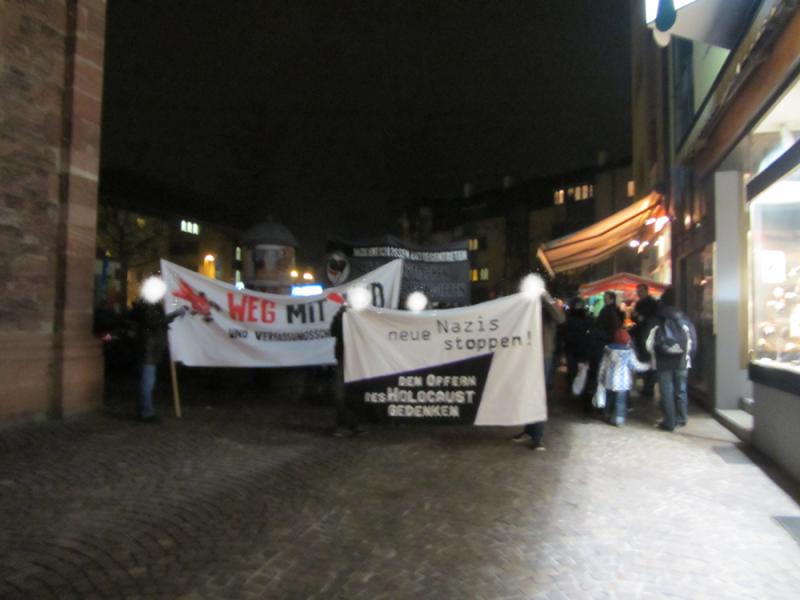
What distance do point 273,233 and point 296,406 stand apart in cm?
422

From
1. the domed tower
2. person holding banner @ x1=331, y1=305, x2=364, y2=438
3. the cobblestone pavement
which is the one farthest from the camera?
the domed tower

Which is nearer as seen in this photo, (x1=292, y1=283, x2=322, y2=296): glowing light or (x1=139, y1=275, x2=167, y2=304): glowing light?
(x1=139, y1=275, x2=167, y2=304): glowing light

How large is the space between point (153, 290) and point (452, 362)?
4310 millimetres

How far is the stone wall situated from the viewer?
27.9ft

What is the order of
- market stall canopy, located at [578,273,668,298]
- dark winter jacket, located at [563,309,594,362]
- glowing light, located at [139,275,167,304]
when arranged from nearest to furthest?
glowing light, located at [139,275,167,304], dark winter jacket, located at [563,309,594,362], market stall canopy, located at [578,273,668,298]

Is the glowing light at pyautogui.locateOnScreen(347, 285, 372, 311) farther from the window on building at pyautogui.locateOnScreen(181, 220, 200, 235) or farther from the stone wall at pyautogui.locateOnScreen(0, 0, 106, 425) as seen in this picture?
the window on building at pyautogui.locateOnScreen(181, 220, 200, 235)

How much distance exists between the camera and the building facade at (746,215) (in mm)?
7266

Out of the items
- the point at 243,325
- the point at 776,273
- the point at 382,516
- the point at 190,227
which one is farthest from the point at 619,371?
the point at 190,227

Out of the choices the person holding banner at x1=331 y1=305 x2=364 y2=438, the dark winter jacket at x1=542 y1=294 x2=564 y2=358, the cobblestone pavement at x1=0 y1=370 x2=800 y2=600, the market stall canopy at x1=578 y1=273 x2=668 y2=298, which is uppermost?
the market stall canopy at x1=578 y1=273 x2=668 y2=298

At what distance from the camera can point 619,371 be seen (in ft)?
30.6

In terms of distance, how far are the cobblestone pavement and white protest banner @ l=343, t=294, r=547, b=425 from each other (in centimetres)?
44

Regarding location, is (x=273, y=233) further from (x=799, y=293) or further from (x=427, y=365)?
(x=799, y=293)

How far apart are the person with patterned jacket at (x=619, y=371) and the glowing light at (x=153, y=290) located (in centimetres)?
628

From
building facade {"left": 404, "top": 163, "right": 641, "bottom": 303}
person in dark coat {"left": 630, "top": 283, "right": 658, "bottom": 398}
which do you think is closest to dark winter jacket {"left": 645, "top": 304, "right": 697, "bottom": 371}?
person in dark coat {"left": 630, "top": 283, "right": 658, "bottom": 398}
